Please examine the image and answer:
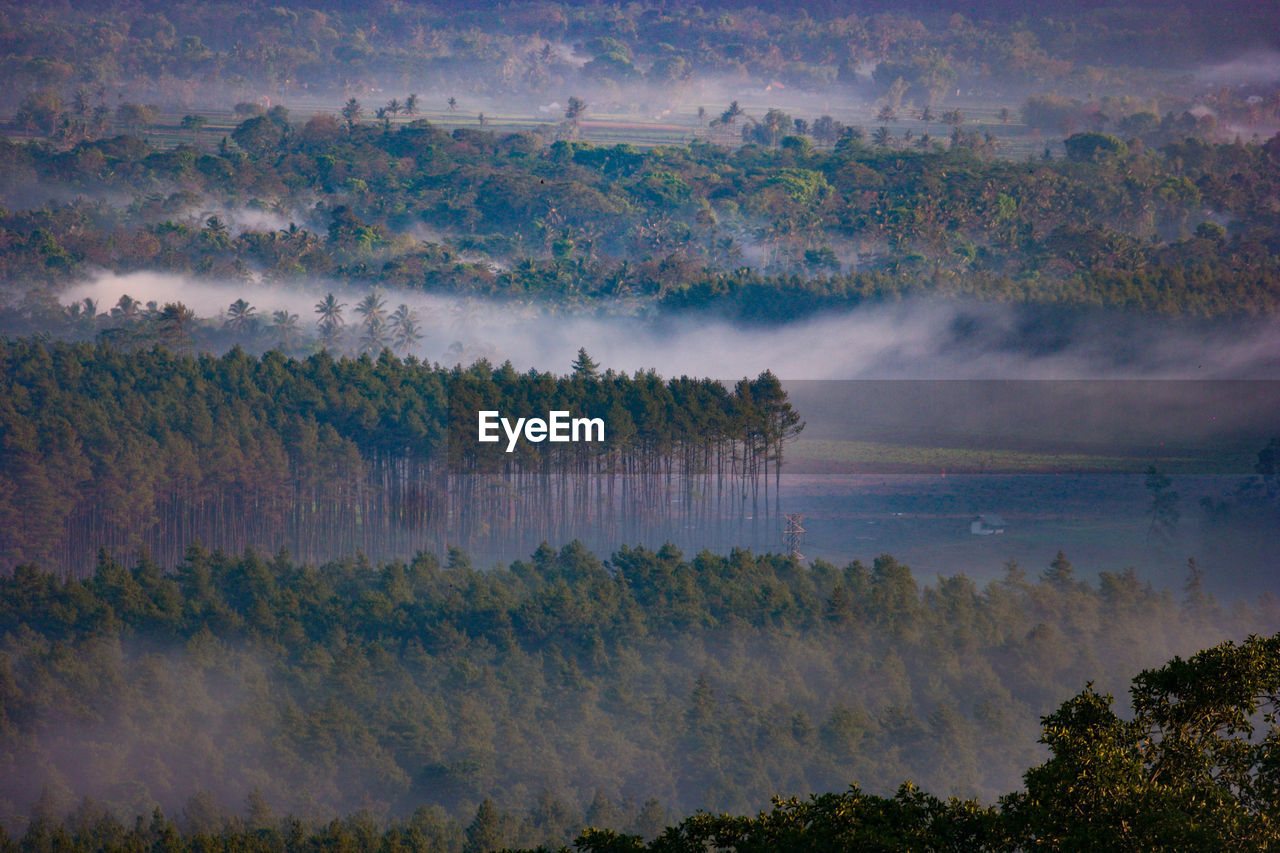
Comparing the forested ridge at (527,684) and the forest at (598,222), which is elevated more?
the forest at (598,222)

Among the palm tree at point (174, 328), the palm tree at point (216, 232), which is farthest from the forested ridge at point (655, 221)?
the palm tree at point (174, 328)

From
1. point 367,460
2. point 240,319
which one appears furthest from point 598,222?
point 367,460

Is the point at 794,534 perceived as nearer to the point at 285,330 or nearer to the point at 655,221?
the point at 285,330

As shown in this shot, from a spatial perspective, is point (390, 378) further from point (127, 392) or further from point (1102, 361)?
point (1102, 361)

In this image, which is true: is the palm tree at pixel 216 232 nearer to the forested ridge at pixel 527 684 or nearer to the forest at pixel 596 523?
the forest at pixel 596 523

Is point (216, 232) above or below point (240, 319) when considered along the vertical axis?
above

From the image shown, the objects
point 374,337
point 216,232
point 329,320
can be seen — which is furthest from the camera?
point 216,232
